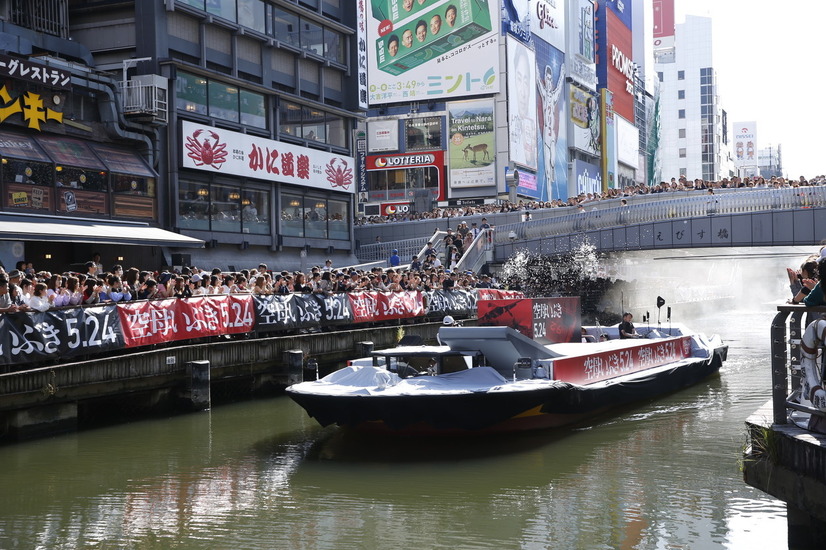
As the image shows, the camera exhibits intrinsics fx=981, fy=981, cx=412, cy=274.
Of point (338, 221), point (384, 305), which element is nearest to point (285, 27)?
point (338, 221)

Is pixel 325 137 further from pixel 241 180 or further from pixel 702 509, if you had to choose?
pixel 702 509

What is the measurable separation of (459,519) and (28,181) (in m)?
22.8

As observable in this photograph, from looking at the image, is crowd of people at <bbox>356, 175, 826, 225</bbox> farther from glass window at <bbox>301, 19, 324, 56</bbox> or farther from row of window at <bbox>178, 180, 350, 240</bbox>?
glass window at <bbox>301, 19, 324, 56</bbox>

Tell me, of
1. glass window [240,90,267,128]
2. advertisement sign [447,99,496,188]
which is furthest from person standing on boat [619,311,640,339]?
advertisement sign [447,99,496,188]

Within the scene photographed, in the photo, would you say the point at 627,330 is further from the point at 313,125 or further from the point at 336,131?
the point at 336,131

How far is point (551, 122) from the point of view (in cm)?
9994

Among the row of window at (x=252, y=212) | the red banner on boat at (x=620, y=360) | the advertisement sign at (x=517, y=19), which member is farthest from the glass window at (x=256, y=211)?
the advertisement sign at (x=517, y=19)

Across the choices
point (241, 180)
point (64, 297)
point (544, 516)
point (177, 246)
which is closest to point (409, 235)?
point (241, 180)

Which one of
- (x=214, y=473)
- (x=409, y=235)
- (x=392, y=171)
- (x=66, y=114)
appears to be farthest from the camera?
(x=392, y=171)

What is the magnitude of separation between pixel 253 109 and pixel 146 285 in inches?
921

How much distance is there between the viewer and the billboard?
8756 cm

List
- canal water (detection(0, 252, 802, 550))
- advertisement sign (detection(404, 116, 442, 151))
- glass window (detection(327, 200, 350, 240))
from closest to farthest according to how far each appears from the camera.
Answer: canal water (detection(0, 252, 802, 550)) < glass window (detection(327, 200, 350, 240)) < advertisement sign (detection(404, 116, 442, 151))

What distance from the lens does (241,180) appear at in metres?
43.6

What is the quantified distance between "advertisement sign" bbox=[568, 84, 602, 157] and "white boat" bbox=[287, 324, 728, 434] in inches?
3428
